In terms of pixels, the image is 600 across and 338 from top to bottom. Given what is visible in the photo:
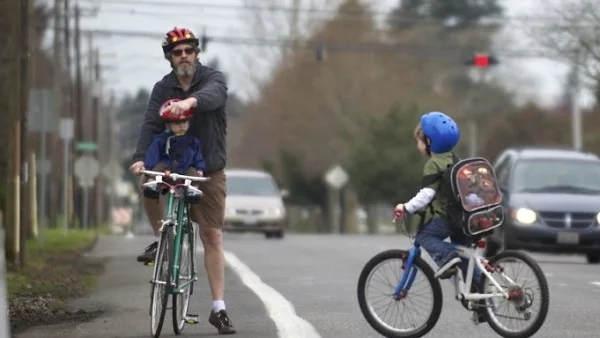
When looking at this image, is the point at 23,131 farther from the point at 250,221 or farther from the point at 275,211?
the point at 275,211

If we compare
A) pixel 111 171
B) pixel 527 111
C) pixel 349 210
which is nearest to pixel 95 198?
pixel 111 171

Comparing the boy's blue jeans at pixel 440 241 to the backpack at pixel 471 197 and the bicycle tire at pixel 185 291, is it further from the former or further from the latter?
the bicycle tire at pixel 185 291

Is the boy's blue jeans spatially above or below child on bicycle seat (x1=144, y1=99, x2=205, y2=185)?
below

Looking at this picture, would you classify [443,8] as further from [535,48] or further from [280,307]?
[280,307]

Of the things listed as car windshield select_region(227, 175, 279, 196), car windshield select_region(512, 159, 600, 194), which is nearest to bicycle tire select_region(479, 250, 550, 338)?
car windshield select_region(512, 159, 600, 194)

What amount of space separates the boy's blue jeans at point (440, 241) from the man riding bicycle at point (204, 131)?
1367 mm

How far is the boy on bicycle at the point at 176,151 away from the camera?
11.3 metres

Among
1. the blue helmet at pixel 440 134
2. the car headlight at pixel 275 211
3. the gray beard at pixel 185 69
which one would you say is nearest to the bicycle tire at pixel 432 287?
the blue helmet at pixel 440 134

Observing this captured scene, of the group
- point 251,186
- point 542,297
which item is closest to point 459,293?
point 542,297

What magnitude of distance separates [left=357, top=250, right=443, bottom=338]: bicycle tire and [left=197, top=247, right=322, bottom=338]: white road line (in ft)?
1.23

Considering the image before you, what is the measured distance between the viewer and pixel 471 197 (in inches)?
430

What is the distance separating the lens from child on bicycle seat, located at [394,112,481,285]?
435 inches

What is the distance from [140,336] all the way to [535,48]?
3509 cm

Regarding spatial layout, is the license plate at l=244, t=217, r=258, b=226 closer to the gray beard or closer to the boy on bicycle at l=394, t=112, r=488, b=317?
the gray beard
